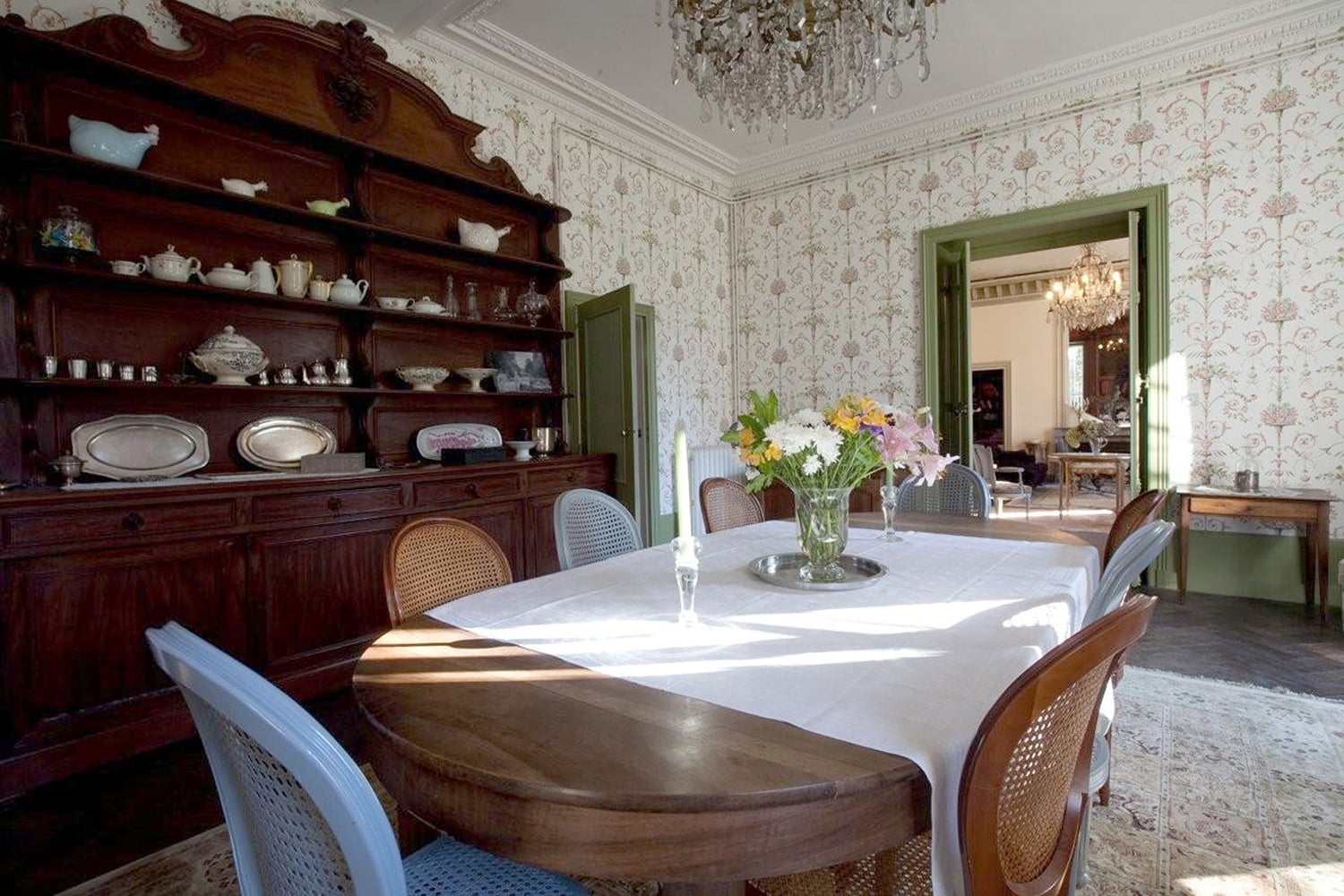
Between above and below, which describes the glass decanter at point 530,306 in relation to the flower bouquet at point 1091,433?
above

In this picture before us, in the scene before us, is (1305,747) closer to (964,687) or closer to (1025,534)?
(1025,534)

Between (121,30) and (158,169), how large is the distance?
466 mm

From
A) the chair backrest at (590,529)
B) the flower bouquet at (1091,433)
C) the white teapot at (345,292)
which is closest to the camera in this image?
the chair backrest at (590,529)

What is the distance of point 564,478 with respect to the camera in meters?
3.61

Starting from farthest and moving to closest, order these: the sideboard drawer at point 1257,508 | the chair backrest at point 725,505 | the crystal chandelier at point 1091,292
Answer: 1. the crystal chandelier at point 1091,292
2. the sideboard drawer at point 1257,508
3. the chair backrest at point 725,505

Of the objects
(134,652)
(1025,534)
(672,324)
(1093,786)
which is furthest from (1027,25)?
(134,652)

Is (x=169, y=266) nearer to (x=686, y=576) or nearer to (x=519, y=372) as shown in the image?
(x=519, y=372)

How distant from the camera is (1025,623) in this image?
3.87ft

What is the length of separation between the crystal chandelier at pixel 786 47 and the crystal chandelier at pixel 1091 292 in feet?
20.5

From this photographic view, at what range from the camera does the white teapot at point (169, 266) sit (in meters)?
2.44

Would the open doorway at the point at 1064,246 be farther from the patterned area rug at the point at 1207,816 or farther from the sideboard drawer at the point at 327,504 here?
the sideboard drawer at the point at 327,504

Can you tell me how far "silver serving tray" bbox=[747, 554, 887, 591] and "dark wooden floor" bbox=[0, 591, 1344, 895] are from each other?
0.88 m

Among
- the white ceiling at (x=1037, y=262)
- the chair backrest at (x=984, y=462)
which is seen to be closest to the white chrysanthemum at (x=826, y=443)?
the chair backrest at (x=984, y=462)

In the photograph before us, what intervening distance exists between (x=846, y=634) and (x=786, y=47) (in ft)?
6.52
